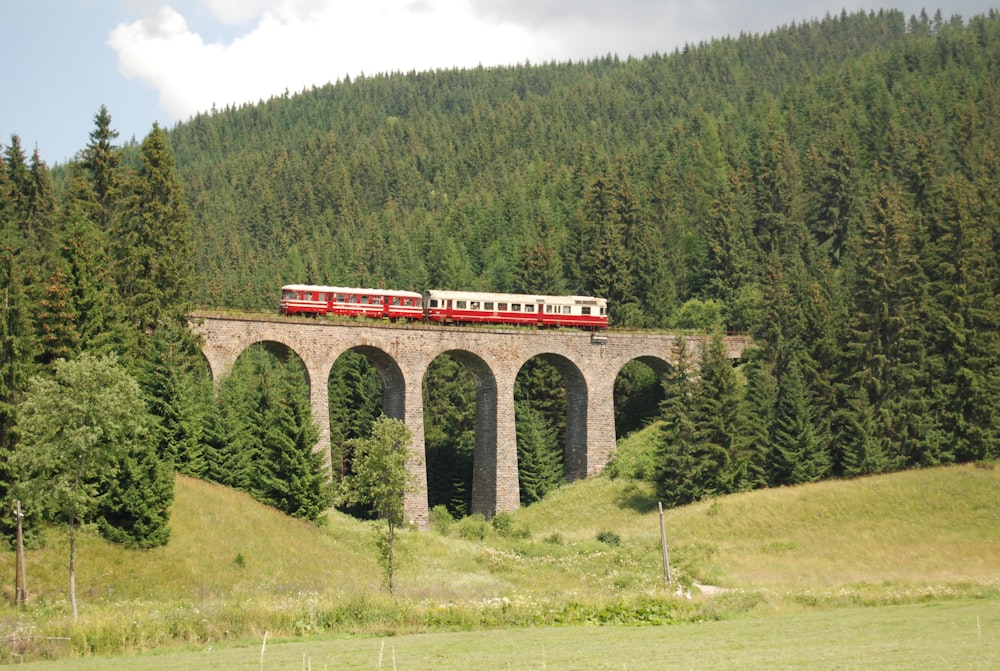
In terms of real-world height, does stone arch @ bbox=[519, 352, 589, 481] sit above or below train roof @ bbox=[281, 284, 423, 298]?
below

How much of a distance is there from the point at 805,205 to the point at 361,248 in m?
48.1

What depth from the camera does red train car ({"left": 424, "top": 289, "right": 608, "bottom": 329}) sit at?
65812 millimetres

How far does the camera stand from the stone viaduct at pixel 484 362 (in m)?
58.2

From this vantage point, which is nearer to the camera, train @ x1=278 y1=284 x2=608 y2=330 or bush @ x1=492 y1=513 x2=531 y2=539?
bush @ x1=492 y1=513 x2=531 y2=539

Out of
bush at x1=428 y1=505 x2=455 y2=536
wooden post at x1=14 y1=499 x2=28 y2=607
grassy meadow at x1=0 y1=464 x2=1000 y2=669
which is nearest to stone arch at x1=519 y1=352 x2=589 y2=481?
grassy meadow at x1=0 y1=464 x2=1000 y2=669

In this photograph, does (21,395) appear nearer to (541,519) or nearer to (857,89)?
(541,519)

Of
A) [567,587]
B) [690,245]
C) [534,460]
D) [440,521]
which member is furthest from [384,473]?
[690,245]

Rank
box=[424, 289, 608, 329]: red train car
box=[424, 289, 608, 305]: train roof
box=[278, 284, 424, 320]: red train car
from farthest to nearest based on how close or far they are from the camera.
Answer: box=[424, 289, 608, 305]: train roof → box=[424, 289, 608, 329]: red train car → box=[278, 284, 424, 320]: red train car

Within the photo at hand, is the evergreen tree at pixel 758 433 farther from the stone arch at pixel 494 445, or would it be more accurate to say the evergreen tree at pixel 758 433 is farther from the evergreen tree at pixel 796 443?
the stone arch at pixel 494 445

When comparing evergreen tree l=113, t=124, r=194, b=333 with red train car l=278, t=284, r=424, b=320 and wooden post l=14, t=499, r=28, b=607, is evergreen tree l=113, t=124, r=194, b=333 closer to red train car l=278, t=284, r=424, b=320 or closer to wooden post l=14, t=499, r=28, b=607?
red train car l=278, t=284, r=424, b=320

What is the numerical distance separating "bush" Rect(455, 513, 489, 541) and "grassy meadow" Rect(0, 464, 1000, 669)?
0.12 m

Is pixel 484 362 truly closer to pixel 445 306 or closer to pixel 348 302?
pixel 445 306

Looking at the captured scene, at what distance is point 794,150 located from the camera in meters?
105

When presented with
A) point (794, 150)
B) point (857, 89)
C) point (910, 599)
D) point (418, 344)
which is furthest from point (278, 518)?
point (857, 89)
